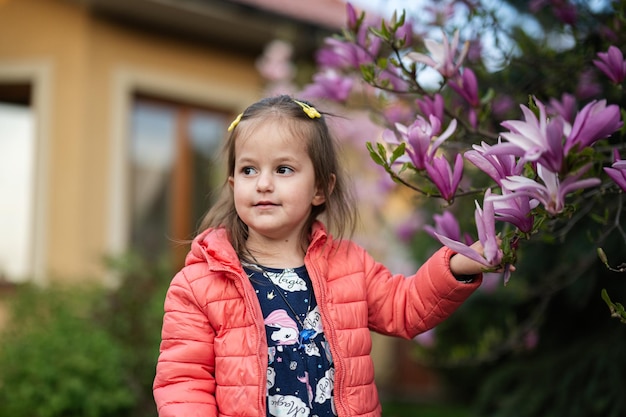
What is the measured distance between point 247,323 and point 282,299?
15cm

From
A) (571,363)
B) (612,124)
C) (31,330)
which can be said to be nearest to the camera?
(612,124)

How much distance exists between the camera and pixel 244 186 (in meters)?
2.20

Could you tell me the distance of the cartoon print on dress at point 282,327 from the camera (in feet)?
7.04

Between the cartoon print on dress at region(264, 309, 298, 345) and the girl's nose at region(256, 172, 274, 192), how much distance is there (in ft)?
1.17

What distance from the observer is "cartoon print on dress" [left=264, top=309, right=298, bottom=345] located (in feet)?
7.04

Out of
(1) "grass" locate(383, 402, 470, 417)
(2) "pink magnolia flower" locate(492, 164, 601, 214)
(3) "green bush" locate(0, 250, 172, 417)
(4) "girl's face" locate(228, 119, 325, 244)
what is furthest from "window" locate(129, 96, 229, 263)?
(2) "pink magnolia flower" locate(492, 164, 601, 214)

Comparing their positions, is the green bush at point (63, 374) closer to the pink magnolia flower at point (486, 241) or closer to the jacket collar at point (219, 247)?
the jacket collar at point (219, 247)

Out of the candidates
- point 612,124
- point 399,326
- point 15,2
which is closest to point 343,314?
point 399,326

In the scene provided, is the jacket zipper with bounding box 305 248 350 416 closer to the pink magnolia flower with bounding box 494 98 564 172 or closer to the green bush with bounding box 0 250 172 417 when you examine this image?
the pink magnolia flower with bounding box 494 98 564 172

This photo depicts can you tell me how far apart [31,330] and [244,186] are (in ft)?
10.9

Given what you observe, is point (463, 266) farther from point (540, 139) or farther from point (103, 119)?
point (103, 119)

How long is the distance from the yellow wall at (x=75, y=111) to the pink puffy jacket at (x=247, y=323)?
164 inches

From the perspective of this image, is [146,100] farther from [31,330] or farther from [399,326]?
[399,326]

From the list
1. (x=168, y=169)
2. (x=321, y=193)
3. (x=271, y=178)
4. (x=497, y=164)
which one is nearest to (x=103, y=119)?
(x=168, y=169)
